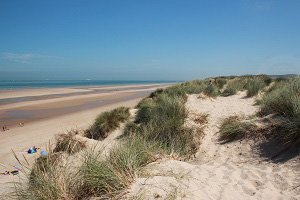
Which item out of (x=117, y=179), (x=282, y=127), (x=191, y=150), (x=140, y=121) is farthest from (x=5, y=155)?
(x=282, y=127)

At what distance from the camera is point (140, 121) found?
10578 mm

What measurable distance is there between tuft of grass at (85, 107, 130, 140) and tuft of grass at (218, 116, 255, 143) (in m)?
4.00

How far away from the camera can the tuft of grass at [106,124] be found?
34.6 ft

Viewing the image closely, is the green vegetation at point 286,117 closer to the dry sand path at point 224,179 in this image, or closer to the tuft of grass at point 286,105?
the tuft of grass at point 286,105

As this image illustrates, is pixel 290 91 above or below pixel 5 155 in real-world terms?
above

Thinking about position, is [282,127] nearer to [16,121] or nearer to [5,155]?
[5,155]

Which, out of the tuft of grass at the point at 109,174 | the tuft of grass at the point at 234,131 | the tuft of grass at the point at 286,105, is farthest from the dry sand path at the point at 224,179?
the tuft of grass at the point at 286,105

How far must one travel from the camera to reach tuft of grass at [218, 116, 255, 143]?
714 cm

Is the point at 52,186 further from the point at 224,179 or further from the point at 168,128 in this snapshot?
the point at 168,128

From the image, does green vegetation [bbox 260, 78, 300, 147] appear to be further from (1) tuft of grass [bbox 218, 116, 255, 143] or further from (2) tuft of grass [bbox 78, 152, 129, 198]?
(2) tuft of grass [bbox 78, 152, 129, 198]

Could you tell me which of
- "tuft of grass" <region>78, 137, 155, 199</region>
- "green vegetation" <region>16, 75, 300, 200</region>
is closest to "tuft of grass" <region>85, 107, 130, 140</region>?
"green vegetation" <region>16, 75, 300, 200</region>

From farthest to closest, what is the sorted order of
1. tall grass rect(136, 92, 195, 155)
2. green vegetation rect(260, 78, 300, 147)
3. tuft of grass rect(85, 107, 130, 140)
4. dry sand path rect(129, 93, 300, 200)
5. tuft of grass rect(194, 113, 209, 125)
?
tuft of grass rect(85, 107, 130, 140) → tuft of grass rect(194, 113, 209, 125) → tall grass rect(136, 92, 195, 155) → green vegetation rect(260, 78, 300, 147) → dry sand path rect(129, 93, 300, 200)

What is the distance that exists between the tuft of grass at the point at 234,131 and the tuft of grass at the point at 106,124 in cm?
400

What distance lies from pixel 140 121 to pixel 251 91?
6.31m
